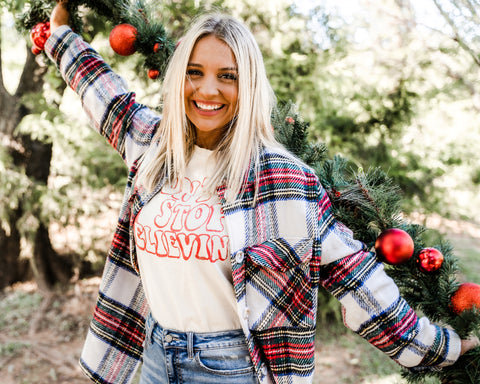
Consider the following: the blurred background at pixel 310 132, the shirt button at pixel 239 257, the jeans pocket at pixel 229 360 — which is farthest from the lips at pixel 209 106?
the blurred background at pixel 310 132

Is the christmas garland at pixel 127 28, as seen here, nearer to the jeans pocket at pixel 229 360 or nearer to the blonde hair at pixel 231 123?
the blonde hair at pixel 231 123

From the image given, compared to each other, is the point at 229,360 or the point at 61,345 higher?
the point at 229,360

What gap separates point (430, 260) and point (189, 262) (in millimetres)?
839

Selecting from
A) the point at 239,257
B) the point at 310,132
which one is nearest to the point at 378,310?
the point at 239,257

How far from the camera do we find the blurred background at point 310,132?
376 centimetres

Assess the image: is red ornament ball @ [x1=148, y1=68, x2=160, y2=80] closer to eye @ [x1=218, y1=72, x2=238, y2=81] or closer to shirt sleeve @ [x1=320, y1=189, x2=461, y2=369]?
eye @ [x1=218, y1=72, x2=238, y2=81]

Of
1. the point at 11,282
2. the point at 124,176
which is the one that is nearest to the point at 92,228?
the point at 124,176

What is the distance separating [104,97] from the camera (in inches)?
72.6

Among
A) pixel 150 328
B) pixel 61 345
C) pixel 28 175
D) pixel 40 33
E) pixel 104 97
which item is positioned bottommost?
pixel 61 345

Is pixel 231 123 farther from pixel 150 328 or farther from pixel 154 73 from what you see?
pixel 150 328

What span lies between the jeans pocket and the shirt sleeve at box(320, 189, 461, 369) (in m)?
0.39

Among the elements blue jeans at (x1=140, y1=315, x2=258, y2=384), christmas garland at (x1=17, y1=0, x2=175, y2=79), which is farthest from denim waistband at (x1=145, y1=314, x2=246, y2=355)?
christmas garland at (x1=17, y1=0, x2=175, y2=79)

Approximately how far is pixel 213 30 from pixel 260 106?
336mm

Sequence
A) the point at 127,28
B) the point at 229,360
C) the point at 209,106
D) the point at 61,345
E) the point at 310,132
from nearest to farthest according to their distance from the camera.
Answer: the point at 229,360 → the point at 209,106 → the point at 127,28 → the point at 310,132 → the point at 61,345
